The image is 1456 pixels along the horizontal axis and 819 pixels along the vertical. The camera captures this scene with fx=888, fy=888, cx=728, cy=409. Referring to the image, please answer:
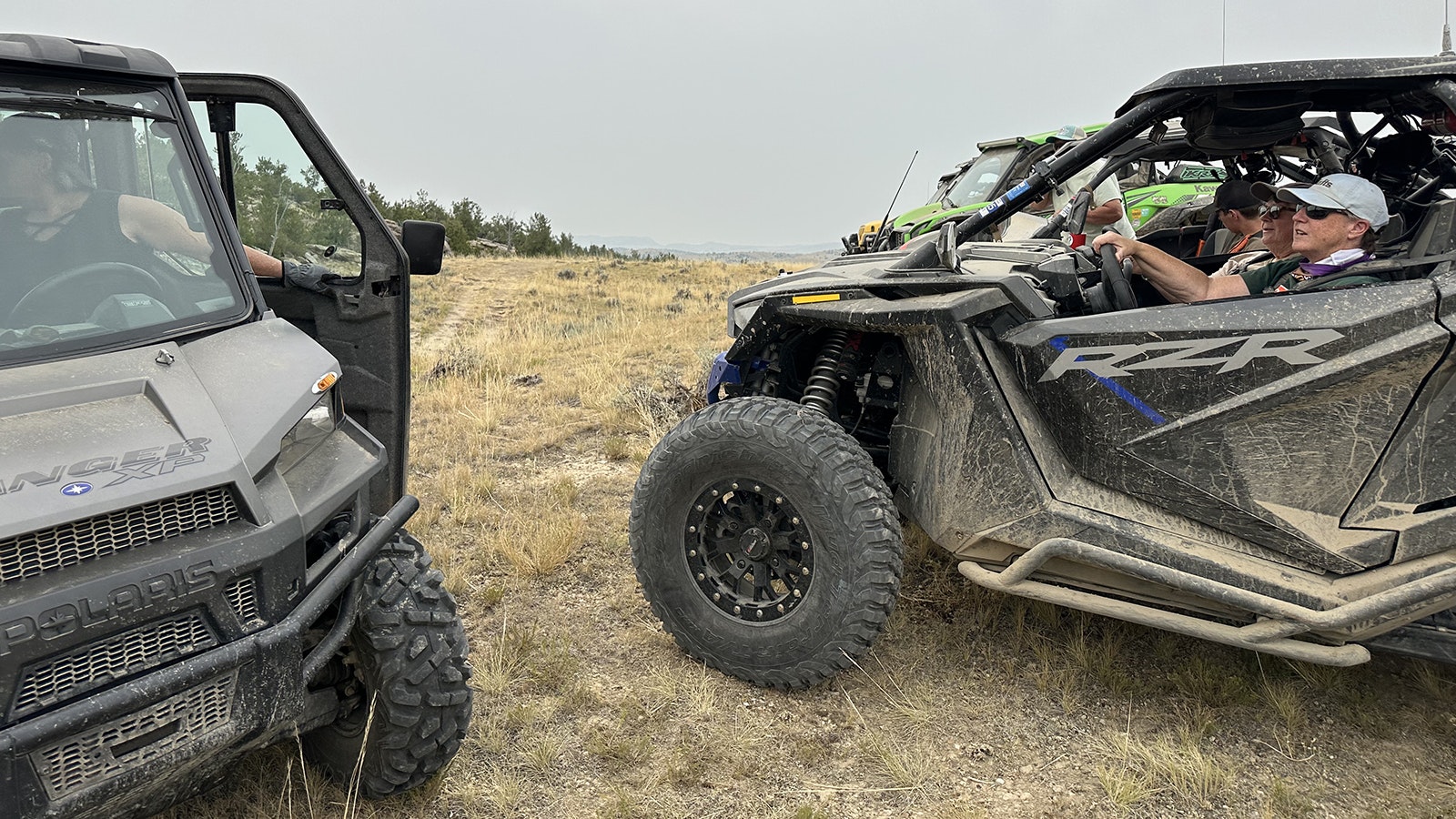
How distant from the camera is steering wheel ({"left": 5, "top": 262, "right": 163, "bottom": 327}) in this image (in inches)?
85.4

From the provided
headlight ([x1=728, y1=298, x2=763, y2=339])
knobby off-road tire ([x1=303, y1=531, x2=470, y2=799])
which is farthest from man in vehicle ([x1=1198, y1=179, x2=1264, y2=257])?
knobby off-road tire ([x1=303, y1=531, x2=470, y2=799])

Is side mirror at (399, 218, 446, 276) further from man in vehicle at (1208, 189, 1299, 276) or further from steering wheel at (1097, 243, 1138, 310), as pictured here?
man in vehicle at (1208, 189, 1299, 276)

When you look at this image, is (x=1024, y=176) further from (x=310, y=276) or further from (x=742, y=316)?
(x=310, y=276)

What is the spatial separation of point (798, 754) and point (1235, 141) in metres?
2.53

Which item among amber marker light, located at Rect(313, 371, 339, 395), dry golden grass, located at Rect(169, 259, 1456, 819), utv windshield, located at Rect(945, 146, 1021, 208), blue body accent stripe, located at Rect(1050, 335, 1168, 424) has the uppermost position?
utv windshield, located at Rect(945, 146, 1021, 208)

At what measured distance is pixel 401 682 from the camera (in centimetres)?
235

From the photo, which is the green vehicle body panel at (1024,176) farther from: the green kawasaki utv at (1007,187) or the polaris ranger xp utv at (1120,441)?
the polaris ranger xp utv at (1120,441)

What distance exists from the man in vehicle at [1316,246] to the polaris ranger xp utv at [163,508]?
2.57 metres

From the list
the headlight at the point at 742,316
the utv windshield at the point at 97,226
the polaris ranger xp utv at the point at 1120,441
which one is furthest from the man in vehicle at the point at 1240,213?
the utv windshield at the point at 97,226

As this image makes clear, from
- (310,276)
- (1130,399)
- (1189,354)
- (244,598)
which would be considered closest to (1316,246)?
(1189,354)

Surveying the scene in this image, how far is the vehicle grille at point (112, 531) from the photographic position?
165cm

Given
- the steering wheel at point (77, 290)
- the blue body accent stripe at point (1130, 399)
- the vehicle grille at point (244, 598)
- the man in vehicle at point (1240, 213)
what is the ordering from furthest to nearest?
1. the man in vehicle at point (1240, 213)
2. the blue body accent stripe at point (1130, 399)
3. the steering wheel at point (77, 290)
4. the vehicle grille at point (244, 598)

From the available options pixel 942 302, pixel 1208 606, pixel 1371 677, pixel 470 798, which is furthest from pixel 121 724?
pixel 1371 677

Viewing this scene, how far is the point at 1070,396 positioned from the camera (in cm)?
273
